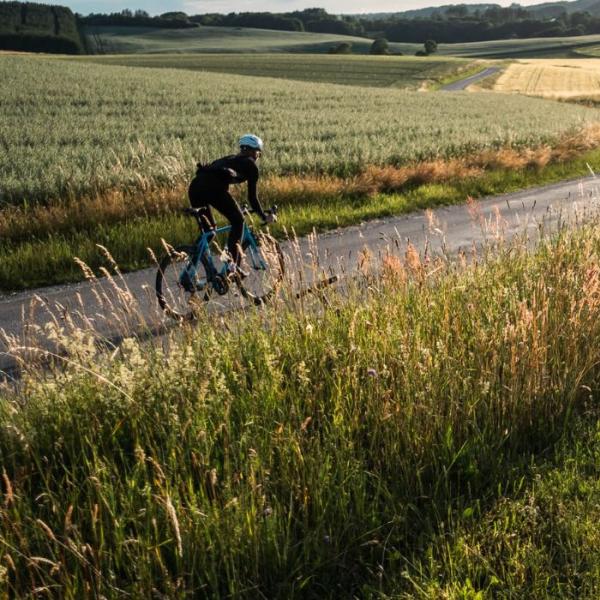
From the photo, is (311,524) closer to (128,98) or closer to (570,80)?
(128,98)

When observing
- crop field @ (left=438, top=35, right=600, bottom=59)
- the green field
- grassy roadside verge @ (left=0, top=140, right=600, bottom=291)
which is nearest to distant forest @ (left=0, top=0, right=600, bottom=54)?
the green field

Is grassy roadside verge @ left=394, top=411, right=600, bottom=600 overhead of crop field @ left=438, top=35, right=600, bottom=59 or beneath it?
beneath

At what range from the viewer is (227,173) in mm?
7375

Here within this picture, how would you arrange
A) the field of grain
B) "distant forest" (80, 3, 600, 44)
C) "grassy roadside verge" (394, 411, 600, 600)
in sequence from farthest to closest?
"distant forest" (80, 3, 600, 44) → the field of grain → "grassy roadside verge" (394, 411, 600, 600)

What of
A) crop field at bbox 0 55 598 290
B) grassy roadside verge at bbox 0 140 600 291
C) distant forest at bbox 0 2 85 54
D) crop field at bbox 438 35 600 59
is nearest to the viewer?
grassy roadside verge at bbox 0 140 600 291

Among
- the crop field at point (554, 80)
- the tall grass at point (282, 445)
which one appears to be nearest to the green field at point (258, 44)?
the crop field at point (554, 80)

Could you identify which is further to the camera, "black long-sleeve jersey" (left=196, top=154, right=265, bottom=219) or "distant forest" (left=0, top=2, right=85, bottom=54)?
"distant forest" (left=0, top=2, right=85, bottom=54)

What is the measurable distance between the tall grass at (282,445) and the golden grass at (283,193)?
726 cm

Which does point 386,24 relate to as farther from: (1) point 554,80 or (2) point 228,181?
(2) point 228,181

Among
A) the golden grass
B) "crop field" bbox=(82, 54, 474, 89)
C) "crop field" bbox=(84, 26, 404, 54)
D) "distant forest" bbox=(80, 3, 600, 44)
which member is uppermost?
"distant forest" bbox=(80, 3, 600, 44)

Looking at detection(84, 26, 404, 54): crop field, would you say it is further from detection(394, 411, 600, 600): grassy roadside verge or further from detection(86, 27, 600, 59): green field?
detection(394, 411, 600, 600): grassy roadside verge

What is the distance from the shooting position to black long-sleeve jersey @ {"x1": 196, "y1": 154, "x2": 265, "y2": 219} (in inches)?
292

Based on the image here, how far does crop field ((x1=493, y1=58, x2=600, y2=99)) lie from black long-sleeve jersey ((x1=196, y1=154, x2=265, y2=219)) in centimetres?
5656

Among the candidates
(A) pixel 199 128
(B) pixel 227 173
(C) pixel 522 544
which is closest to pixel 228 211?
(B) pixel 227 173
